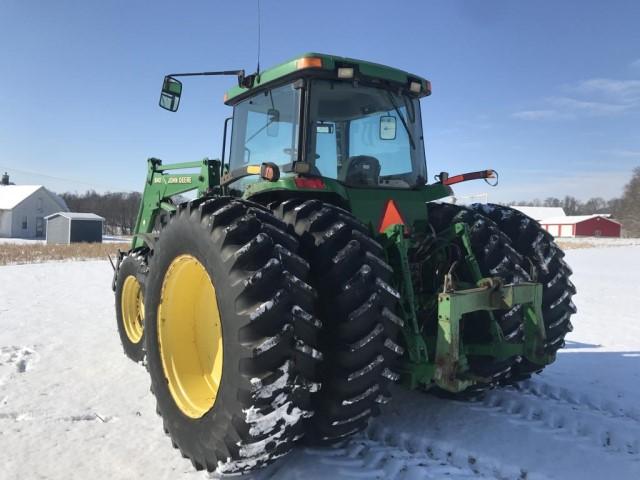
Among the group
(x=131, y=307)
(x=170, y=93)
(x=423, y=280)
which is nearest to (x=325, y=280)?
(x=423, y=280)

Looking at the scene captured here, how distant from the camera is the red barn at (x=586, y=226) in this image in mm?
77688

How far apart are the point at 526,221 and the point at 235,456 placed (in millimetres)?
3216

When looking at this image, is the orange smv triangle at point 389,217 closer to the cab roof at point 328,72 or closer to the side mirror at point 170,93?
the cab roof at point 328,72

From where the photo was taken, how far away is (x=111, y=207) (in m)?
84.5

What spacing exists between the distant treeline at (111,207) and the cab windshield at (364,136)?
83.1m

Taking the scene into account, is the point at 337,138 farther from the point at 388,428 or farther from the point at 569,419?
the point at 569,419

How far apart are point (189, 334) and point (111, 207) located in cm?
8842

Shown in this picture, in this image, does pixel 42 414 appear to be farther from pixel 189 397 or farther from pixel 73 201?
pixel 73 201

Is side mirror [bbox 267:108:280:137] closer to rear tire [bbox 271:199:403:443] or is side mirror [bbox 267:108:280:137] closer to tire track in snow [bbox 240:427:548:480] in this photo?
rear tire [bbox 271:199:403:443]

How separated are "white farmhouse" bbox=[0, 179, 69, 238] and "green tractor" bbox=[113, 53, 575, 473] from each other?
55.6m

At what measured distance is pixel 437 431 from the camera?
11.7 ft

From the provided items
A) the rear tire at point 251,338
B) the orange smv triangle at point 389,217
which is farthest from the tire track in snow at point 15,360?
the orange smv triangle at point 389,217

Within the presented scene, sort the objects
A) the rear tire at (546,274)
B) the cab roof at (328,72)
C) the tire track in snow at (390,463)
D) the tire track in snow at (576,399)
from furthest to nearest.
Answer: the rear tire at (546,274), the tire track in snow at (576,399), the cab roof at (328,72), the tire track in snow at (390,463)

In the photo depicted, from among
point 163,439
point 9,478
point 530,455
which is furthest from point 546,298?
point 9,478
